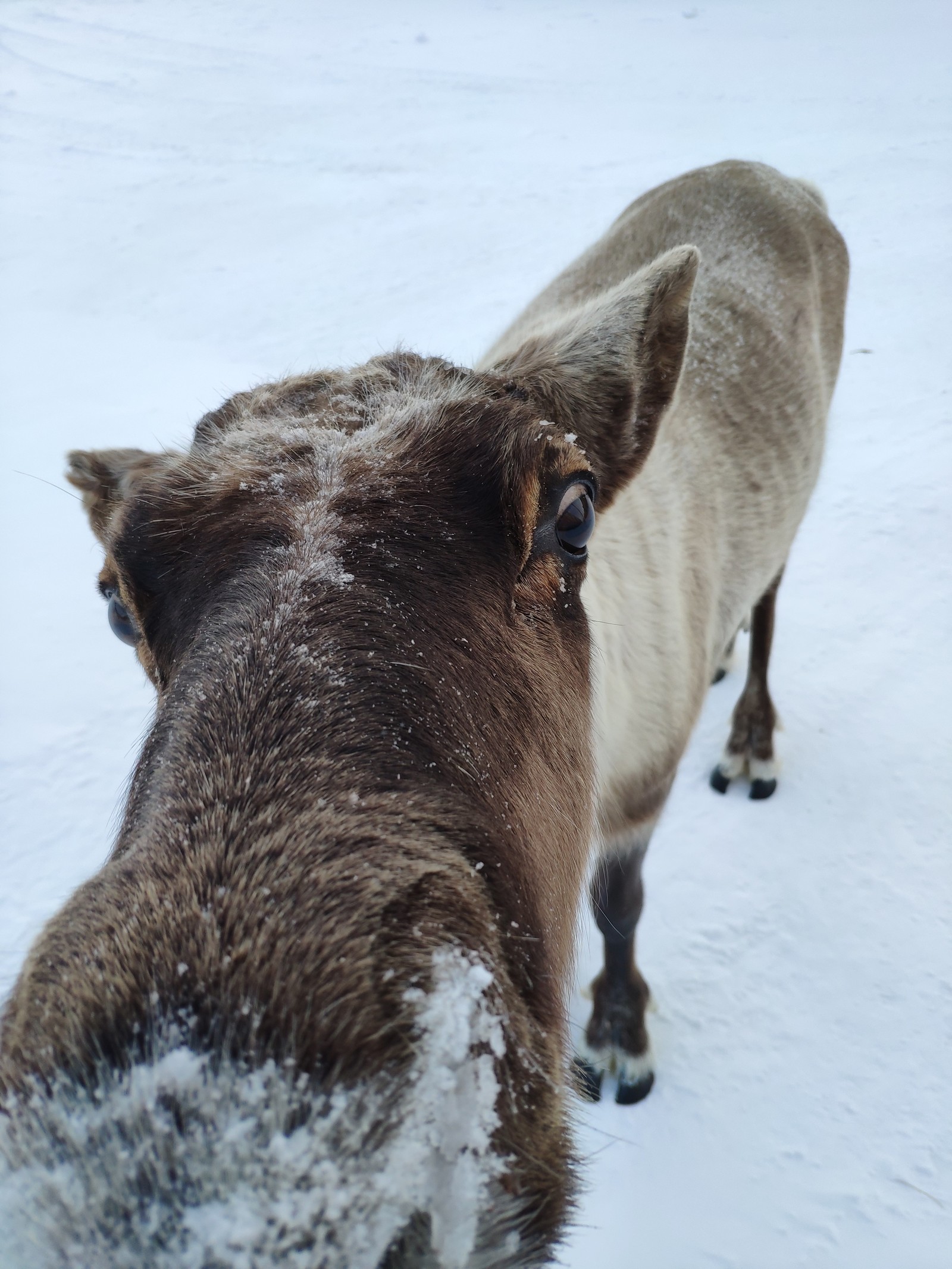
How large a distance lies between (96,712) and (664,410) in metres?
3.93

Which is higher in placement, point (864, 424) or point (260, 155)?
point (260, 155)

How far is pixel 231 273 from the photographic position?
34.8ft

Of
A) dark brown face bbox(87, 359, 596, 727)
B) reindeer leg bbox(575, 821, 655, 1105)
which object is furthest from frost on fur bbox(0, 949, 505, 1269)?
reindeer leg bbox(575, 821, 655, 1105)

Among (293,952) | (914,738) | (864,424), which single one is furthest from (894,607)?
(293,952)

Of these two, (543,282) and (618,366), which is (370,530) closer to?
(618,366)

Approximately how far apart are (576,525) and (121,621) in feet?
3.65

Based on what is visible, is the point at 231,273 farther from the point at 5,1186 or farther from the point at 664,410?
the point at 5,1186

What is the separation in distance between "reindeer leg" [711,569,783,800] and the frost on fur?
149 inches

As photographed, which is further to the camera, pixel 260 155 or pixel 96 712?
pixel 260 155

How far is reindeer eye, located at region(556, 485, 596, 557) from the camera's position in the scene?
1902mm

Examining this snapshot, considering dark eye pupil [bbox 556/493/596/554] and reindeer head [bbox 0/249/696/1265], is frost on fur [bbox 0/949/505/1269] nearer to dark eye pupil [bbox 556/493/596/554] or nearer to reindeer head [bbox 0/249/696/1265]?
reindeer head [bbox 0/249/696/1265]

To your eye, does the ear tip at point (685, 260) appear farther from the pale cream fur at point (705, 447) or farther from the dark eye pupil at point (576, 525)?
the dark eye pupil at point (576, 525)

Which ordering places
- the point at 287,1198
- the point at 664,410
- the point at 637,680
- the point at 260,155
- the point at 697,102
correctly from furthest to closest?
the point at 697,102
the point at 260,155
the point at 637,680
the point at 664,410
the point at 287,1198

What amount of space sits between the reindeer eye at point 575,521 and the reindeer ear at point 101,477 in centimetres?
134
